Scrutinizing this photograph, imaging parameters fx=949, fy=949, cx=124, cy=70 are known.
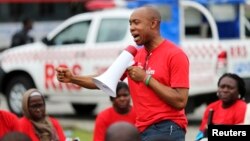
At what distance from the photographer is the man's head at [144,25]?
636 centimetres

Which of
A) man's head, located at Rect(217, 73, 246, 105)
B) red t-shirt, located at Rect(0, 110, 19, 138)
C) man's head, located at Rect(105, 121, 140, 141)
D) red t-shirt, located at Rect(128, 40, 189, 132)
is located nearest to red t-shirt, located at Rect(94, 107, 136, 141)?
man's head, located at Rect(217, 73, 246, 105)

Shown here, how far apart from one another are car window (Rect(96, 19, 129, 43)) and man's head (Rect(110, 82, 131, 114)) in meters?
5.67

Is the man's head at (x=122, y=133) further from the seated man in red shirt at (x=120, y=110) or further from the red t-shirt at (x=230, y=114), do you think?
the seated man in red shirt at (x=120, y=110)

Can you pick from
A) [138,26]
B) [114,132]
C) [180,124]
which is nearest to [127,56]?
[138,26]

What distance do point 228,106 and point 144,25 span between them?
2652 mm

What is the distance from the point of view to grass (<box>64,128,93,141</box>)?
510 inches

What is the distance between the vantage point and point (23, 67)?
16.2 meters

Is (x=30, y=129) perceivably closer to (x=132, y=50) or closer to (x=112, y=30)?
(x=132, y=50)

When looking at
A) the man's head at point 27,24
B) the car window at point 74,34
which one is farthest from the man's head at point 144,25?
the man's head at point 27,24

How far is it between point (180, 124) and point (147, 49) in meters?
0.56

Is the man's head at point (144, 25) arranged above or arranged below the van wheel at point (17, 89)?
above

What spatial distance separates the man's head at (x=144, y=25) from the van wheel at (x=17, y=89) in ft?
32.1

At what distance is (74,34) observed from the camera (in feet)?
51.2

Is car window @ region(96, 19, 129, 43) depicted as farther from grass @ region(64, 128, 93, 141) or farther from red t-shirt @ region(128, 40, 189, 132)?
red t-shirt @ region(128, 40, 189, 132)
